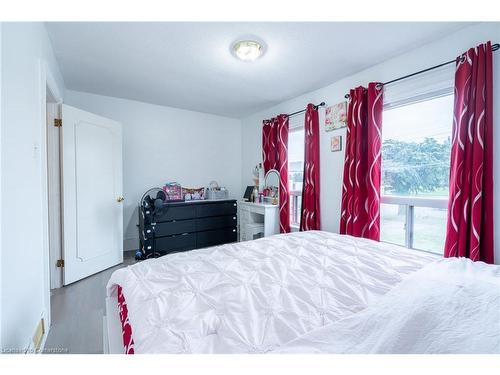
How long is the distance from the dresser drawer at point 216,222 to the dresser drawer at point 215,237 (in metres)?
0.07

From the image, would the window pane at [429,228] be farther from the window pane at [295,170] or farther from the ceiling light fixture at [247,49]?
the ceiling light fixture at [247,49]

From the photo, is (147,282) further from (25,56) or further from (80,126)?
(80,126)

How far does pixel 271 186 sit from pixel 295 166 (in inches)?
20.7

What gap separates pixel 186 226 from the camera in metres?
3.45

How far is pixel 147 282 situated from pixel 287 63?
92.3 inches

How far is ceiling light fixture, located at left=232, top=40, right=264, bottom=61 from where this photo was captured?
2.01 meters

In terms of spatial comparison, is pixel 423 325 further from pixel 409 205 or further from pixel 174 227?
pixel 174 227

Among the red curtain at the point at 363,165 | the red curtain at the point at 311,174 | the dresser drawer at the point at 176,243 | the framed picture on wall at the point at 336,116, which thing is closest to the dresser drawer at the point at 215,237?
the dresser drawer at the point at 176,243

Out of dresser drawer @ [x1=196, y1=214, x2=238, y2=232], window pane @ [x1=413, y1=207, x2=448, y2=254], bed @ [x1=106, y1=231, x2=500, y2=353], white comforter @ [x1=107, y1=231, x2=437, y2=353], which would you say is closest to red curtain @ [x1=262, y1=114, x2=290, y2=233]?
dresser drawer @ [x1=196, y1=214, x2=238, y2=232]

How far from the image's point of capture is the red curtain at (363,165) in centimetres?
236

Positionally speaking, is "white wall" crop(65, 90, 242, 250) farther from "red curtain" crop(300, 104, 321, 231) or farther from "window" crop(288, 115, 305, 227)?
"red curtain" crop(300, 104, 321, 231)

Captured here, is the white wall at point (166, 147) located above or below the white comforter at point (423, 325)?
above

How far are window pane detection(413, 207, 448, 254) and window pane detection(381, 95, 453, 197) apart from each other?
168 mm
